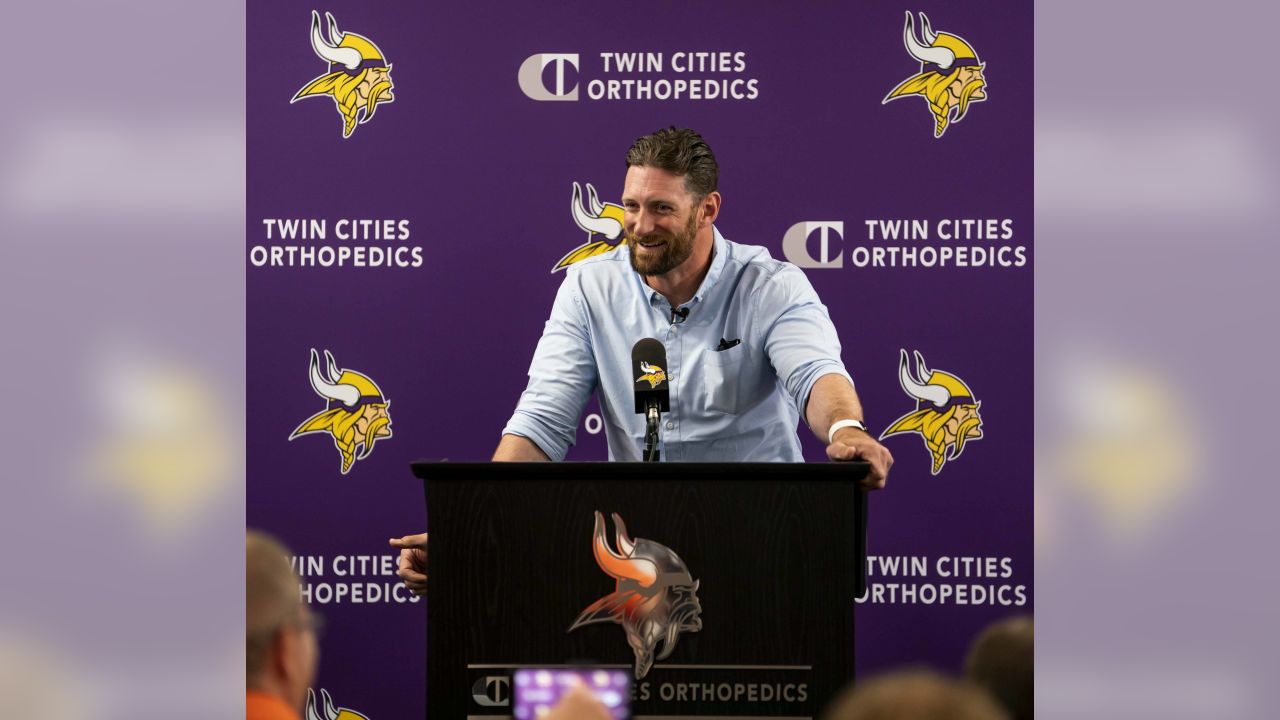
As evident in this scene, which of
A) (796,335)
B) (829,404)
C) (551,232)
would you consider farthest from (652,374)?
(551,232)

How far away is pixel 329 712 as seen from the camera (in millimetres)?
4359

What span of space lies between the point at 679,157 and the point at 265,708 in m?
2.45

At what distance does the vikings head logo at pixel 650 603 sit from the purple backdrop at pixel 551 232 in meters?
2.27

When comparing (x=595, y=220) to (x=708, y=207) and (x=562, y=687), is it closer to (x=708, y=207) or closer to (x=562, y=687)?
(x=708, y=207)

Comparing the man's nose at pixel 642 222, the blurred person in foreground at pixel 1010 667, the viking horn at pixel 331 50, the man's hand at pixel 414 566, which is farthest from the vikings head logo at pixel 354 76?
the blurred person in foreground at pixel 1010 667

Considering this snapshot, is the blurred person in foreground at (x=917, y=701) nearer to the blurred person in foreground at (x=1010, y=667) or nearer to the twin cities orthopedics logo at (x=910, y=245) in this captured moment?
the blurred person in foreground at (x=1010, y=667)

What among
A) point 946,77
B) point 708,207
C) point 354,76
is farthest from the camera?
point 354,76

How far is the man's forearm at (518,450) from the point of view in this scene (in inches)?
125

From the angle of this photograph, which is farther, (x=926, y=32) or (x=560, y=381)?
(x=926, y=32)

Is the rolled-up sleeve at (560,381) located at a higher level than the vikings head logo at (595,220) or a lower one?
lower

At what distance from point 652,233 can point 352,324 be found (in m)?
1.43

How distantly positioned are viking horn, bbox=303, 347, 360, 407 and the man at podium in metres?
1.11

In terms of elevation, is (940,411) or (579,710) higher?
(940,411)

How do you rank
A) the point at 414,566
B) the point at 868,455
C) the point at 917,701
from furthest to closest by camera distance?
the point at 414,566
the point at 868,455
the point at 917,701
